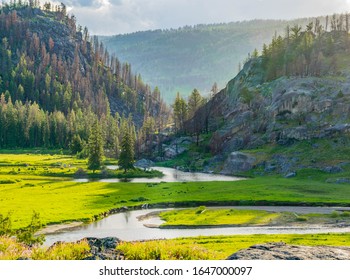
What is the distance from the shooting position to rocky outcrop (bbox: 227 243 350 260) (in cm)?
1698

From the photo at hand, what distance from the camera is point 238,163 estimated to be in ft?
472

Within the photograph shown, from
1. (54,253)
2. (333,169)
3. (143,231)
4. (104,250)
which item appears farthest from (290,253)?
(333,169)

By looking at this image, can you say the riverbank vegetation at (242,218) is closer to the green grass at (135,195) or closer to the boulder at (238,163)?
the green grass at (135,195)

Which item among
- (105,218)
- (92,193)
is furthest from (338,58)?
(105,218)

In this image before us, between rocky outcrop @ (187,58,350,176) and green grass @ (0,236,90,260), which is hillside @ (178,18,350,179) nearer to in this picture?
rocky outcrop @ (187,58,350,176)

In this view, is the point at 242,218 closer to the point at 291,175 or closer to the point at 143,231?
the point at 143,231

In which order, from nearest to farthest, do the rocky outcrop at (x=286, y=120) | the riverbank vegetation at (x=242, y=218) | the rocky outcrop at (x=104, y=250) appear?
the rocky outcrop at (x=104, y=250) → the riverbank vegetation at (x=242, y=218) → the rocky outcrop at (x=286, y=120)

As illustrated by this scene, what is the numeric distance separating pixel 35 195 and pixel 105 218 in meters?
→ 26.7

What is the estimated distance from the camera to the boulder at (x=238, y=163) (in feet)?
461

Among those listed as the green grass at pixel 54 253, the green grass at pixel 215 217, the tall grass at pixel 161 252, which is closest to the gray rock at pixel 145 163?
the green grass at pixel 215 217

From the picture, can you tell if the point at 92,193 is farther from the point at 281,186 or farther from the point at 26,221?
the point at 281,186

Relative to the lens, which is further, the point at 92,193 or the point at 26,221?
the point at 92,193

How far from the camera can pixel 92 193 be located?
96562 millimetres

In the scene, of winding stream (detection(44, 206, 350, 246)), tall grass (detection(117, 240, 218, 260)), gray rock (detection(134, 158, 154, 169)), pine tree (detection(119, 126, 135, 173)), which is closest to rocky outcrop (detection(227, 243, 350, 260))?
tall grass (detection(117, 240, 218, 260))
